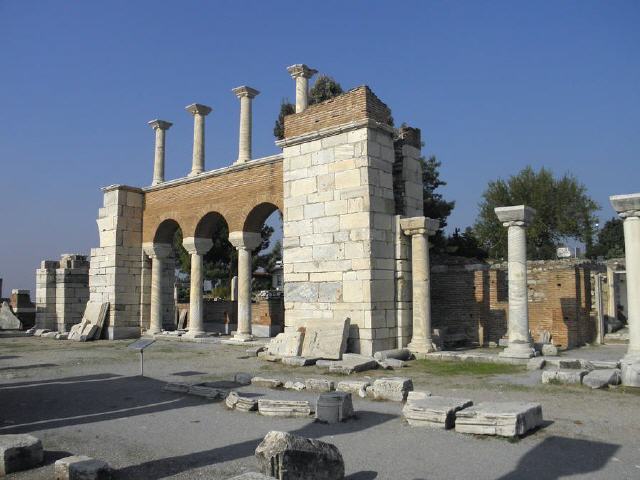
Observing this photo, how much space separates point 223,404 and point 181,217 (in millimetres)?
11815

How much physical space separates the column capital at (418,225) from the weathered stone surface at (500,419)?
22.3 feet

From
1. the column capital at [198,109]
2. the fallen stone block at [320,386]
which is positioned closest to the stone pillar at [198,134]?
the column capital at [198,109]

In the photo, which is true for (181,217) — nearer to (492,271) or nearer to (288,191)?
(288,191)

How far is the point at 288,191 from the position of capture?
14359 millimetres

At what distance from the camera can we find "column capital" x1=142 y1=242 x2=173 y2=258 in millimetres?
20234

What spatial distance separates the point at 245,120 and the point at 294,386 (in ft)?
35.4

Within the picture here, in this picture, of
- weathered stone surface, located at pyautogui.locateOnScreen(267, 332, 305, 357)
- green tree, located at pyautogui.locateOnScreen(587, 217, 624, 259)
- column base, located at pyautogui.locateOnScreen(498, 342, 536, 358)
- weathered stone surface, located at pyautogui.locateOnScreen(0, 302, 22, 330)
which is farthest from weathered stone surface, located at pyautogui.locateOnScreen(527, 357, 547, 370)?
green tree, located at pyautogui.locateOnScreen(587, 217, 624, 259)

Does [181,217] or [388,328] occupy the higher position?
[181,217]

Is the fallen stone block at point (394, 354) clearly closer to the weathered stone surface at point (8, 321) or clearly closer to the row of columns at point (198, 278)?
the row of columns at point (198, 278)

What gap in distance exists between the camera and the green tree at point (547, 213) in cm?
3584

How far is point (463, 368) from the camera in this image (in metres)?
11.0

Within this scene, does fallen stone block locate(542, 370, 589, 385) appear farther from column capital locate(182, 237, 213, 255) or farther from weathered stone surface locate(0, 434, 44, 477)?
column capital locate(182, 237, 213, 255)

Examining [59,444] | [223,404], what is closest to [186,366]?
[223,404]

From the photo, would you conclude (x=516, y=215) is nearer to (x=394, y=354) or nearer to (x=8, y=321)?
(x=394, y=354)
